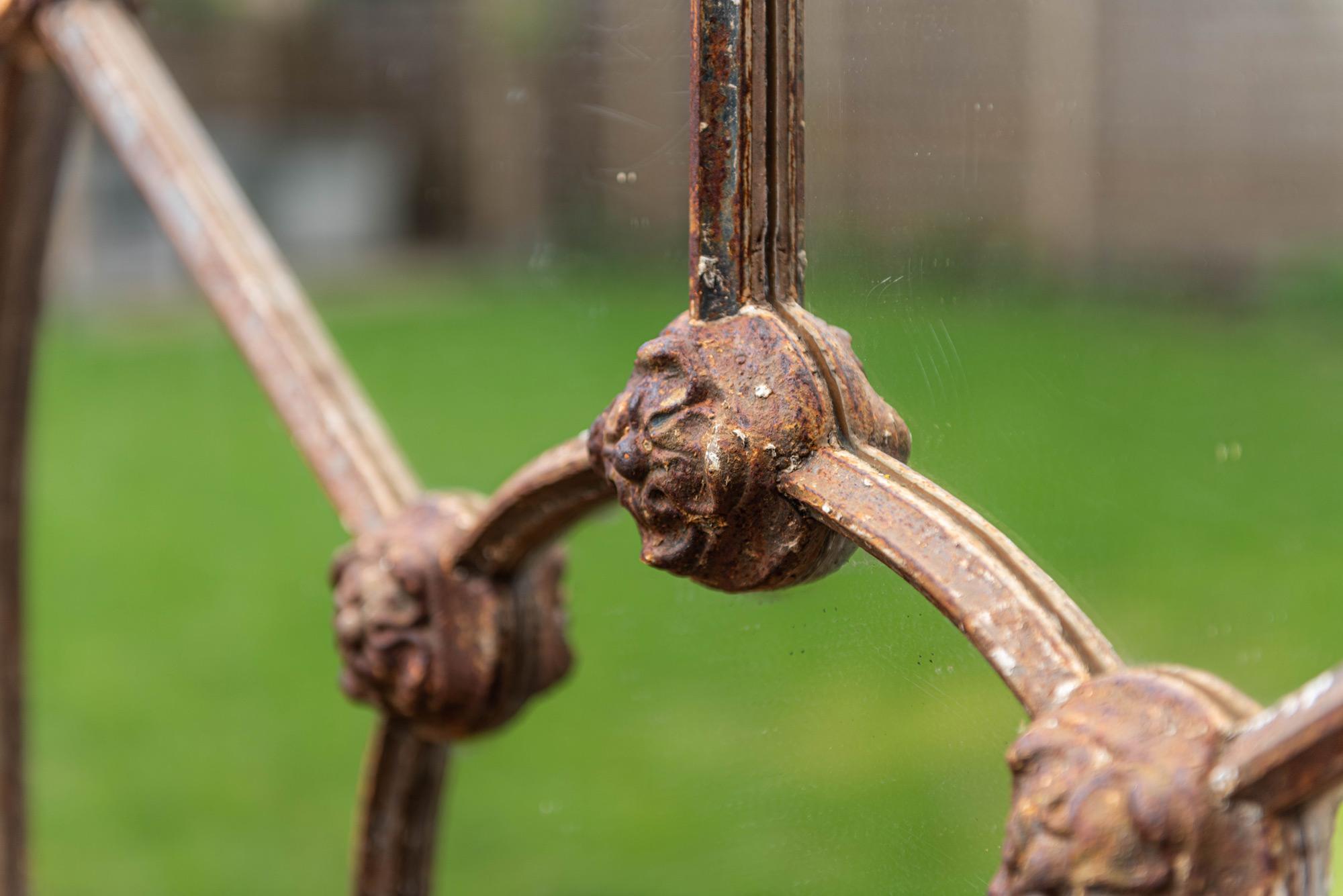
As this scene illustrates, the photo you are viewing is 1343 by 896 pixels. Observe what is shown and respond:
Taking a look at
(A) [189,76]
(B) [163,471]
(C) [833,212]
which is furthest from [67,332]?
(C) [833,212]

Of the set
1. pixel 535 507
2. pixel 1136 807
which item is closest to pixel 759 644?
pixel 535 507

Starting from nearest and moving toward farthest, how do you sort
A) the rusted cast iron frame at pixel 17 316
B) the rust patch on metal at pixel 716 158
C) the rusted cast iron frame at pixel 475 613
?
1. the rust patch on metal at pixel 716 158
2. the rusted cast iron frame at pixel 475 613
3. the rusted cast iron frame at pixel 17 316

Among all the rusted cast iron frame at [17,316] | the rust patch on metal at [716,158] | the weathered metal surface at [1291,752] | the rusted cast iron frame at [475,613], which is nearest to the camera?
the weathered metal surface at [1291,752]

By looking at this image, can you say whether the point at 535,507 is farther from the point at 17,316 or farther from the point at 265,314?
the point at 17,316

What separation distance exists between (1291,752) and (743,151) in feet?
0.62

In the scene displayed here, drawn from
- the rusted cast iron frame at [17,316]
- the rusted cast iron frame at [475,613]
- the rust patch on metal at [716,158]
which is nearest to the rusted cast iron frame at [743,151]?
the rust patch on metal at [716,158]

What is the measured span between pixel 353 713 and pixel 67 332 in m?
2.54

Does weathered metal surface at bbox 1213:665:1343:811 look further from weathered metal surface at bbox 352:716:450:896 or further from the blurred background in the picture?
weathered metal surface at bbox 352:716:450:896

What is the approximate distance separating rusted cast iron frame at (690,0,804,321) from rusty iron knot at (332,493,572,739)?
0.58ft

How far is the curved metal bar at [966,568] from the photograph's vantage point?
0.32 metres

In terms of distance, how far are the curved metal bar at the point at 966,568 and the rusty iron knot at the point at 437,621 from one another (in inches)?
7.8

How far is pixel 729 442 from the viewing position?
37 centimetres

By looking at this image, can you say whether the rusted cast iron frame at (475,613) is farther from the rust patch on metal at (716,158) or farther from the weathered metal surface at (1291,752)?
the weathered metal surface at (1291,752)

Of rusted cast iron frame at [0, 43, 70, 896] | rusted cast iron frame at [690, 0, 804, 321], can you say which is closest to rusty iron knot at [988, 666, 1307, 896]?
rusted cast iron frame at [690, 0, 804, 321]
